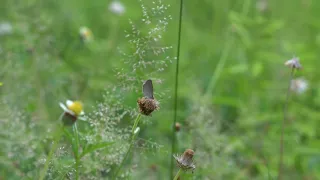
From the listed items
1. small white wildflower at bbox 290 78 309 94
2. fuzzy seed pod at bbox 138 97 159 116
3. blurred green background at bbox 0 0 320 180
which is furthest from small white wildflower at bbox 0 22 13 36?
fuzzy seed pod at bbox 138 97 159 116

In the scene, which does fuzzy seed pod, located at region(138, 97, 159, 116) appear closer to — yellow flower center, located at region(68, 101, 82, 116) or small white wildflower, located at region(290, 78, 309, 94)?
yellow flower center, located at region(68, 101, 82, 116)

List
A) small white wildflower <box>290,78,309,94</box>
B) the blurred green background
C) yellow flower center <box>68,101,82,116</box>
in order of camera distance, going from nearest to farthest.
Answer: yellow flower center <box>68,101,82,116</box> < the blurred green background < small white wildflower <box>290,78,309,94</box>

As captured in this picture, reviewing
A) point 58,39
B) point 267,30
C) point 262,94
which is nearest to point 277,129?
point 262,94

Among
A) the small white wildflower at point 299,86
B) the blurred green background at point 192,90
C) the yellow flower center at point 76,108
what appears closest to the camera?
the yellow flower center at point 76,108

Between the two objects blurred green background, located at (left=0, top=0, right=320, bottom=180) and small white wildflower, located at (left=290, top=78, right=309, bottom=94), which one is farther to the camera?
small white wildflower, located at (left=290, top=78, right=309, bottom=94)

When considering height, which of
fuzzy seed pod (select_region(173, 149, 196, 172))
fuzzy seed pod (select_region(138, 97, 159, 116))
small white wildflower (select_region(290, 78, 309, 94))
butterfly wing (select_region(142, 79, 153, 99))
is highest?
butterfly wing (select_region(142, 79, 153, 99))

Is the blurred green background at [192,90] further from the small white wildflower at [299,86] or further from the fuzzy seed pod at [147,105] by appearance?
the fuzzy seed pod at [147,105]

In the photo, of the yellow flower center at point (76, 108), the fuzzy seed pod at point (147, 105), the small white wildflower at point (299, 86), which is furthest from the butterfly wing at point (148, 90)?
the small white wildflower at point (299, 86)

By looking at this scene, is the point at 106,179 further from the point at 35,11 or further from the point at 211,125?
the point at 35,11

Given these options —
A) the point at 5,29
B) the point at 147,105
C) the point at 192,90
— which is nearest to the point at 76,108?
the point at 147,105
